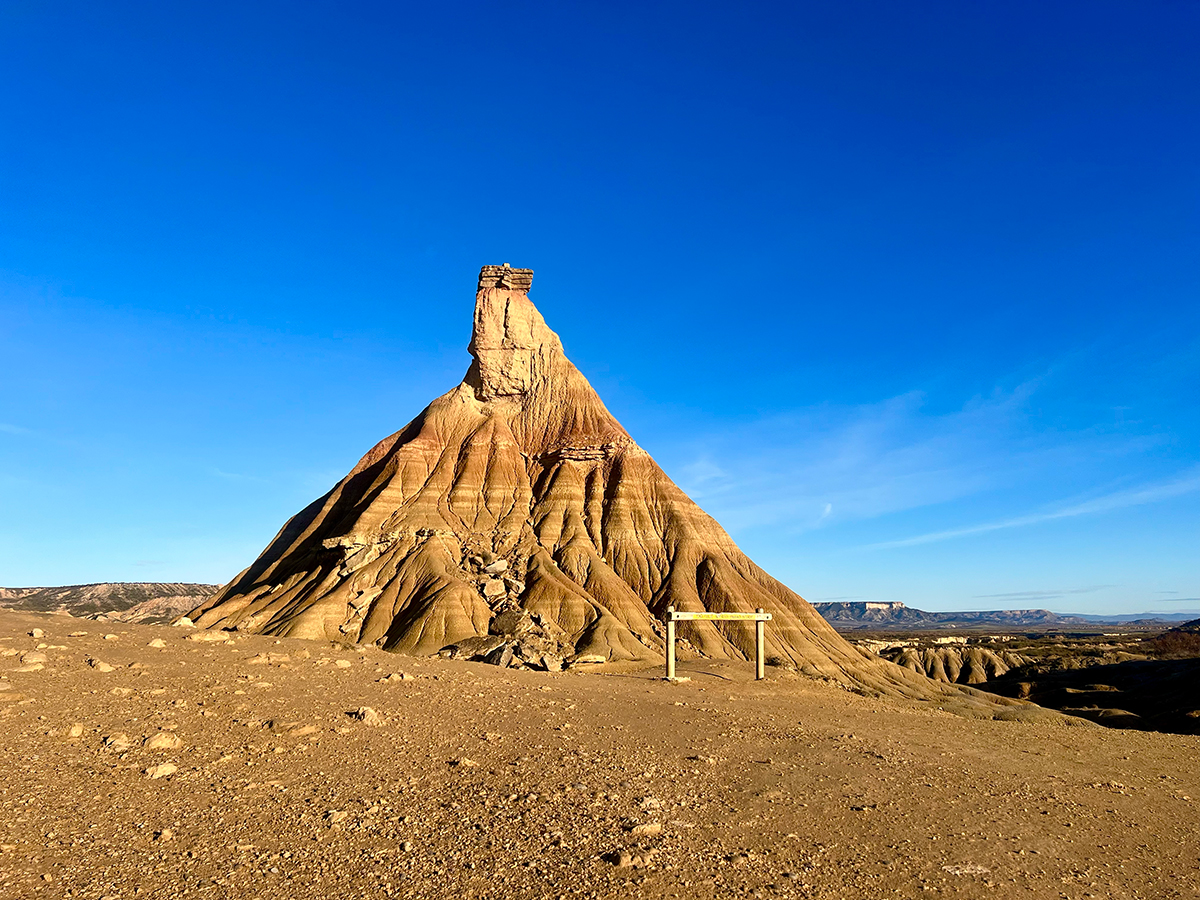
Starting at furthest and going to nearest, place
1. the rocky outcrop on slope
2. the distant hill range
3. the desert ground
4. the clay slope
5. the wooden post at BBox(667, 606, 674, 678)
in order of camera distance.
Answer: the distant hill range
the rocky outcrop on slope
the clay slope
the wooden post at BBox(667, 606, 674, 678)
the desert ground

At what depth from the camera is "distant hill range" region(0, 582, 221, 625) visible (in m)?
131

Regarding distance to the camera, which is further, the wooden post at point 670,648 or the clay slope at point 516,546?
the clay slope at point 516,546

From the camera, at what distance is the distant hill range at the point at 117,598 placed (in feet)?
430

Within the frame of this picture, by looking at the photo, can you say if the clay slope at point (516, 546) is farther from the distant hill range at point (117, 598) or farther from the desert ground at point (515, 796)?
the distant hill range at point (117, 598)

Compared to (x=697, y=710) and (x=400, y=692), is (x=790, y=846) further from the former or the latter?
(x=400, y=692)

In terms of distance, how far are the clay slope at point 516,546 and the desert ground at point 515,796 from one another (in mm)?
20711

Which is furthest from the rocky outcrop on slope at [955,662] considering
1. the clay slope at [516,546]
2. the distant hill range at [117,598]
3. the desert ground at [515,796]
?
the distant hill range at [117,598]

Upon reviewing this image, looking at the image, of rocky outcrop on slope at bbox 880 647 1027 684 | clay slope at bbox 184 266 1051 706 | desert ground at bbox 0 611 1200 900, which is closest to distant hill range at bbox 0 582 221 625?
clay slope at bbox 184 266 1051 706

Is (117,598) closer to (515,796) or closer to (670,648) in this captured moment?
(670,648)

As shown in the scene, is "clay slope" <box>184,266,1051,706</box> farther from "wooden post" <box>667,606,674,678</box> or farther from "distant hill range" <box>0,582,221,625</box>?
"distant hill range" <box>0,582,221,625</box>

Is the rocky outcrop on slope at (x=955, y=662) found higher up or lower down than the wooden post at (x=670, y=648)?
lower down

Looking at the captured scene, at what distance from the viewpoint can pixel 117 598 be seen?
15925cm

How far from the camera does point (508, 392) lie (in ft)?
247

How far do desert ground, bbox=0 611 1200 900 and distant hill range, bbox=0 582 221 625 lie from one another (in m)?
122
